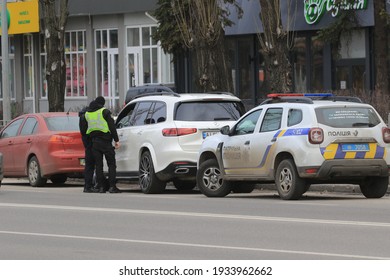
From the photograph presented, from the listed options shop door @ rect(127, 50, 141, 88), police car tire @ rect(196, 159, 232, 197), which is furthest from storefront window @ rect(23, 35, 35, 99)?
police car tire @ rect(196, 159, 232, 197)

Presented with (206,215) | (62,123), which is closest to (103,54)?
(62,123)

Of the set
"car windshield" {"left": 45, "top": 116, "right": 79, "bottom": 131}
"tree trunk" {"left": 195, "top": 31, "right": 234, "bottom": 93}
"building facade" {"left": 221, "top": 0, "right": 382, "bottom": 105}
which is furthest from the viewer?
"building facade" {"left": 221, "top": 0, "right": 382, "bottom": 105}

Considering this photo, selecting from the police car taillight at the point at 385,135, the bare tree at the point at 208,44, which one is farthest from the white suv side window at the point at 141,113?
the bare tree at the point at 208,44

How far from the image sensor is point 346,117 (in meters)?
18.1

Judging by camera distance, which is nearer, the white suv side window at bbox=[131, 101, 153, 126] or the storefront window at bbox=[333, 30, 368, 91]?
the white suv side window at bbox=[131, 101, 153, 126]

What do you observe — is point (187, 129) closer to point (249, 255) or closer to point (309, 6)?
Answer: point (249, 255)

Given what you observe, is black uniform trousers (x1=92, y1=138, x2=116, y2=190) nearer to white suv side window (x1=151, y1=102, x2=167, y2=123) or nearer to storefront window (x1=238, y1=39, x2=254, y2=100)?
white suv side window (x1=151, y1=102, x2=167, y2=123)

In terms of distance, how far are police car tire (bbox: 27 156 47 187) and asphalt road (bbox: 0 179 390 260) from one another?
346 cm

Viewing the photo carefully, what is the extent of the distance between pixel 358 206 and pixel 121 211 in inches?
140

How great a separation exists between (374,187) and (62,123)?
822 cm

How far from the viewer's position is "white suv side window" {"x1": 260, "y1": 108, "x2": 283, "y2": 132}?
1873cm

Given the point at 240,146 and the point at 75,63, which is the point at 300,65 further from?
the point at 240,146

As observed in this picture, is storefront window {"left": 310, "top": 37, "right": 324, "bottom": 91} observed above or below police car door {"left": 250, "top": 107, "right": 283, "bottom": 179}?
above

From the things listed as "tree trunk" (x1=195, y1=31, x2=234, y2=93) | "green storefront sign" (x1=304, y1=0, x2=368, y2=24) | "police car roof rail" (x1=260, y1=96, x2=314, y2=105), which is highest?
"green storefront sign" (x1=304, y1=0, x2=368, y2=24)
